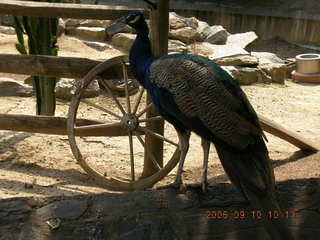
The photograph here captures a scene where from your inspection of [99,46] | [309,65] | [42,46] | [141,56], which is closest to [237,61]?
[309,65]

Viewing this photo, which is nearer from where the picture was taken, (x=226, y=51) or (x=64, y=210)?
(x=64, y=210)

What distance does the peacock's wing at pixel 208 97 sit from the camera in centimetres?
259

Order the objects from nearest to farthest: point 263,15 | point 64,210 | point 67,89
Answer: point 64,210 < point 67,89 < point 263,15

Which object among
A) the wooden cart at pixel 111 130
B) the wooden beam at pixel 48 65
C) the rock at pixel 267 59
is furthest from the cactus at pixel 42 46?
the rock at pixel 267 59

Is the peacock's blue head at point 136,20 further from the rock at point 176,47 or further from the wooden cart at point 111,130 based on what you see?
the rock at point 176,47

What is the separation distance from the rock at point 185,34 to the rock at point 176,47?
197 millimetres

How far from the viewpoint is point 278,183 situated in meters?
2.75

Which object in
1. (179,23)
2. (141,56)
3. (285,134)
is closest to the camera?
(141,56)

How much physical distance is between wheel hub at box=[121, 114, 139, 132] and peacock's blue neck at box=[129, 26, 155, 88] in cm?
85

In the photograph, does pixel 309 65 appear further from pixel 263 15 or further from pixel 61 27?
pixel 61 27

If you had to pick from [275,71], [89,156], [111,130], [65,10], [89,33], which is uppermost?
[65,10]

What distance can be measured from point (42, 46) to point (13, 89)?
Answer: 1.33 meters

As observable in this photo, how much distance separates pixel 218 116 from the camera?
2.66 m

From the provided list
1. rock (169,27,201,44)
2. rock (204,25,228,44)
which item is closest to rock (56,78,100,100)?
rock (169,27,201,44)
